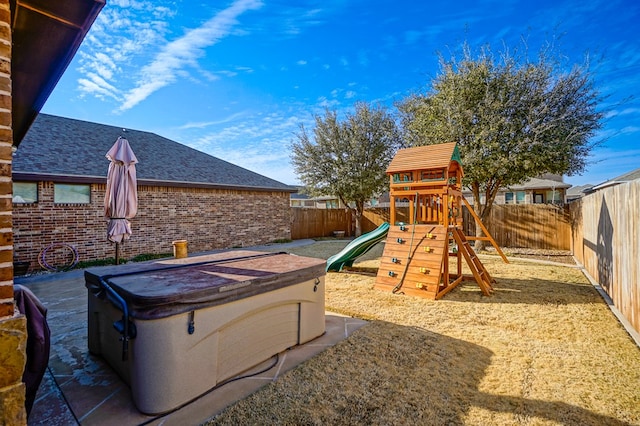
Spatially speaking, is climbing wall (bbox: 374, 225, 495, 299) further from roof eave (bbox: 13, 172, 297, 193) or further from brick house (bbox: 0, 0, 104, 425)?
roof eave (bbox: 13, 172, 297, 193)

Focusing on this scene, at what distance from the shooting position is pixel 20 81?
3418mm

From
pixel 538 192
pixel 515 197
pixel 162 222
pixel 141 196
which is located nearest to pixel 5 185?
pixel 141 196

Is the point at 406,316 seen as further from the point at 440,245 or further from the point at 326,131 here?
the point at 326,131

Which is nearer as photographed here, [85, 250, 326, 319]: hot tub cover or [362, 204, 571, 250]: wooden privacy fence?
[85, 250, 326, 319]: hot tub cover

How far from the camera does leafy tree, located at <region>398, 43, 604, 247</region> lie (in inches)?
388

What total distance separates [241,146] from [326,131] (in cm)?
515

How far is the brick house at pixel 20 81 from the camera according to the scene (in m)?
1.43

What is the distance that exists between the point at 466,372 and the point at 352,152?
49.8 ft

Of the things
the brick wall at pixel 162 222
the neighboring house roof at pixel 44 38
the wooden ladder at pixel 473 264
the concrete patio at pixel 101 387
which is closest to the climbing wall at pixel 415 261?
the wooden ladder at pixel 473 264

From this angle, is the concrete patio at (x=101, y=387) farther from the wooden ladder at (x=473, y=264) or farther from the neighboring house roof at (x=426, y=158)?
the neighboring house roof at (x=426, y=158)

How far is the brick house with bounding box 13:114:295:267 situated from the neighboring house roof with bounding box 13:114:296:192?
3 cm

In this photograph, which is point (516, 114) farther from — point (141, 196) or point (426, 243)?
point (141, 196)

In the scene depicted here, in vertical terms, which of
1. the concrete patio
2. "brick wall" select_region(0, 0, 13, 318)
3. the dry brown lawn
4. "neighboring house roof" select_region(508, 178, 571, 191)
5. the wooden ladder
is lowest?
the dry brown lawn

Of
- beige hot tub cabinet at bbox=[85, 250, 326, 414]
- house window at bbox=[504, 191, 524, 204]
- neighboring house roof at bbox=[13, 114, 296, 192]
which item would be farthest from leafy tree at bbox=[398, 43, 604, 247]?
house window at bbox=[504, 191, 524, 204]
